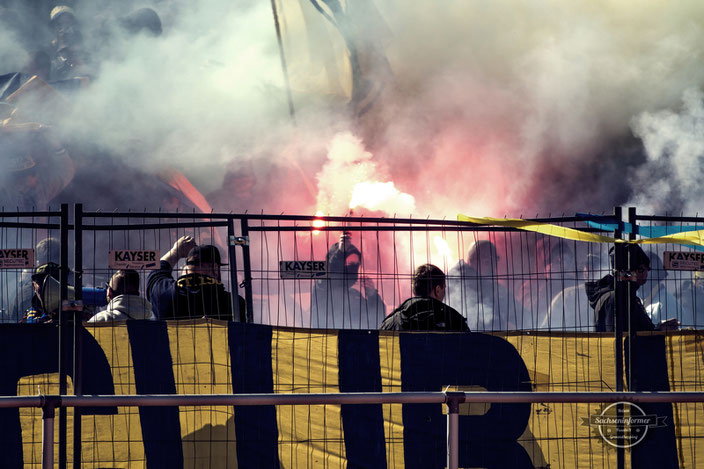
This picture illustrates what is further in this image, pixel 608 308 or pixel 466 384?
pixel 608 308

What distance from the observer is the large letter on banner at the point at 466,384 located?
5180mm

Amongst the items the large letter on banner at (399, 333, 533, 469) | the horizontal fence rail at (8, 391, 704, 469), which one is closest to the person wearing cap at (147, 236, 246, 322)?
the large letter on banner at (399, 333, 533, 469)

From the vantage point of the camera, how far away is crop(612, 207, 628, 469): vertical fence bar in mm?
5250

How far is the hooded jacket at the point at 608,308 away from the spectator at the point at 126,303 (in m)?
3.08

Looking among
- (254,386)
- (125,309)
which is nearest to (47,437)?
(254,386)

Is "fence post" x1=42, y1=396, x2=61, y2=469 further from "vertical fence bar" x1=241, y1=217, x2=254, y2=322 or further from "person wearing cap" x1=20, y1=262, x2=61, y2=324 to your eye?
"vertical fence bar" x1=241, y1=217, x2=254, y2=322

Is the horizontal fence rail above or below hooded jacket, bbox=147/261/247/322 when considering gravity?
below

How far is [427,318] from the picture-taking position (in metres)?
5.57

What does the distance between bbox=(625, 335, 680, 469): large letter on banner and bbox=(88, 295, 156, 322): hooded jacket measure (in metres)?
3.20

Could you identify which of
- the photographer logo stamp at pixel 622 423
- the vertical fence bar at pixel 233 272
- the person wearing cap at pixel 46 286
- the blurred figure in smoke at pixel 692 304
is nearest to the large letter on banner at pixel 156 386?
the person wearing cap at pixel 46 286

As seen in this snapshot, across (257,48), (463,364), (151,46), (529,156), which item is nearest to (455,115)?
(529,156)

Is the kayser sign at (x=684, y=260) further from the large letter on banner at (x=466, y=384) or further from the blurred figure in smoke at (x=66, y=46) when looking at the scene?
the blurred figure in smoke at (x=66, y=46)

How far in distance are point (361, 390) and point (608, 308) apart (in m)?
1.86

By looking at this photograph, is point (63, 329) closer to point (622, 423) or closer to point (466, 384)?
point (466, 384)
